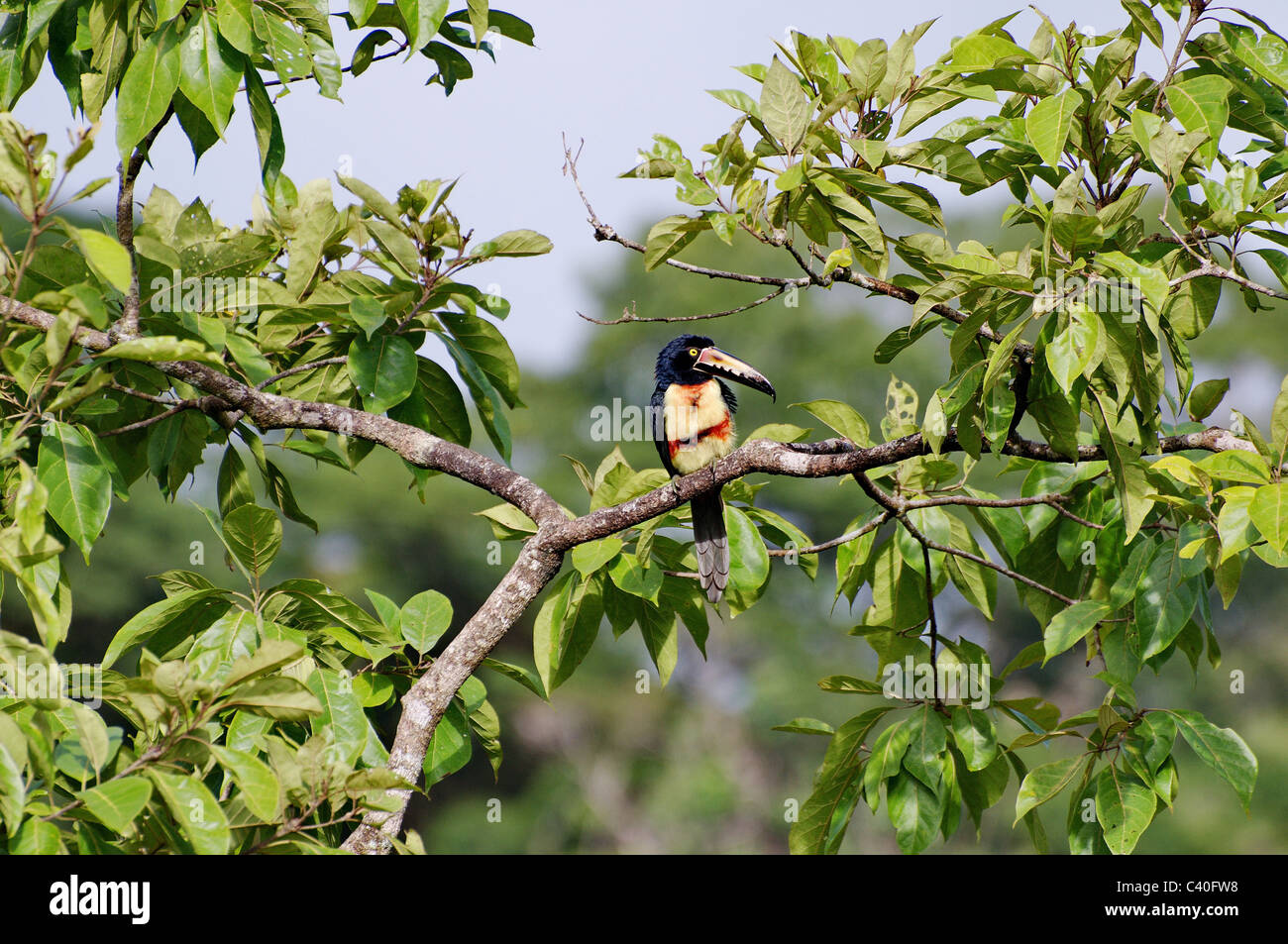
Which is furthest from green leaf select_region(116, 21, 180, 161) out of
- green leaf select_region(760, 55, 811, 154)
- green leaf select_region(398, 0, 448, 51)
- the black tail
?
the black tail

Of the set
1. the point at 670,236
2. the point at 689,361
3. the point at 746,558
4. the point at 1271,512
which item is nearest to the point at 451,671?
the point at 746,558

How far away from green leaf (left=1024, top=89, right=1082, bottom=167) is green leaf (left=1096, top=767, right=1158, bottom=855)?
125 centimetres

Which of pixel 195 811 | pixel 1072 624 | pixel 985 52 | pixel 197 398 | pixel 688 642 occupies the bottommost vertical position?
pixel 195 811

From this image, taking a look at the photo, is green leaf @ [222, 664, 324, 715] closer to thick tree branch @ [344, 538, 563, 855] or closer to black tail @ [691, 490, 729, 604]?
thick tree branch @ [344, 538, 563, 855]

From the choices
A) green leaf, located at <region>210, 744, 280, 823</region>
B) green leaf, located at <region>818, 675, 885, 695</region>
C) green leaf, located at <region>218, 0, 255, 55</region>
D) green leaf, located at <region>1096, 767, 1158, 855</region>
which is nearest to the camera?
green leaf, located at <region>210, 744, 280, 823</region>

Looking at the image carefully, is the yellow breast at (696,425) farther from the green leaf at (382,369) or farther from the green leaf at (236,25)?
the green leaf at (236,25)

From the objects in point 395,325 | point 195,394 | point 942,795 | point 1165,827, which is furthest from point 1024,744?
point 1165,827

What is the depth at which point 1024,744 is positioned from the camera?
2.33 m

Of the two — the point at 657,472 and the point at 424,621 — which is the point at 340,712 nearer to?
the point at 424,621

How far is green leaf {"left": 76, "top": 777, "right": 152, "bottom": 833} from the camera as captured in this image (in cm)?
150

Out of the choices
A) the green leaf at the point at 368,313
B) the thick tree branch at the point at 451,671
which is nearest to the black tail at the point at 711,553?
the thick tree branch at the point at 451,671

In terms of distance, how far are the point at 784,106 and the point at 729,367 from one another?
1.68 meters

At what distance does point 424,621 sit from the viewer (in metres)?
2.47
